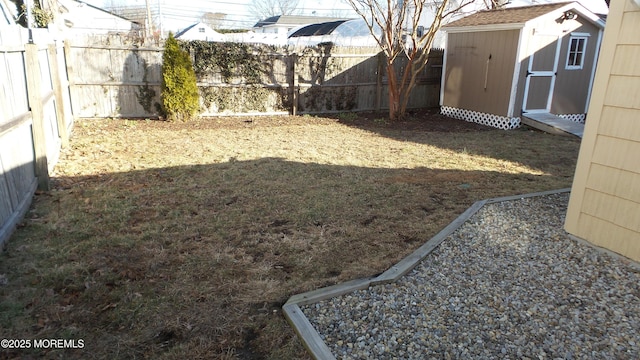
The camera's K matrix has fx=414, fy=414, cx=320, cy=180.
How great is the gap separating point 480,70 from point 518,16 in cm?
148

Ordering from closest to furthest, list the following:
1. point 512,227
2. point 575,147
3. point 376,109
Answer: point 512,227
point 575,147
point 376,109

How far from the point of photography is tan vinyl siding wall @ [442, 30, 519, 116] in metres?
10.0

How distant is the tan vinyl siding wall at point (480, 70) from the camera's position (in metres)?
10.0

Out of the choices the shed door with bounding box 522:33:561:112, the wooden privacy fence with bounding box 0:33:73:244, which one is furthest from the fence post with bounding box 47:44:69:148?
the shed door with bounding box 522:33:561:112

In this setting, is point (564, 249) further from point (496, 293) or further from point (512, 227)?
point (496, 293)

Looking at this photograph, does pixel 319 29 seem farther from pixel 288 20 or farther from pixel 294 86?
pixel 288 20

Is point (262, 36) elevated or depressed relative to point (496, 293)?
elevated

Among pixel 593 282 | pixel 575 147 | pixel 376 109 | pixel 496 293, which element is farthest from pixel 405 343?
pixel 376 109

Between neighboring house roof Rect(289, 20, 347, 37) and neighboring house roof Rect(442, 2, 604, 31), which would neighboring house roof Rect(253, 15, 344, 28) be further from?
neighboring house roof Rect(442, 2, 604, 31)

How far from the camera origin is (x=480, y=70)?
35.4ft

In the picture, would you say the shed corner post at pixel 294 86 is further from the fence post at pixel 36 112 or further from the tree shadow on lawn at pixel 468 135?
the fence post at pixel 36 112

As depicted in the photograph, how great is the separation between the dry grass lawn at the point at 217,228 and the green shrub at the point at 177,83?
1.38 metres

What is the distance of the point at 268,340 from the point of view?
250cm

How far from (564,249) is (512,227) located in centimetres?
55
